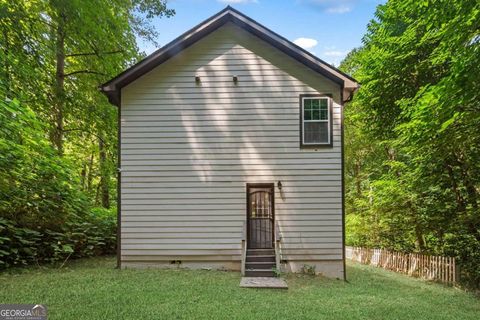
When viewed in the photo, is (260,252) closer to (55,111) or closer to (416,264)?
(416,264)

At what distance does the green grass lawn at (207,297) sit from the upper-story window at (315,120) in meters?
3.84

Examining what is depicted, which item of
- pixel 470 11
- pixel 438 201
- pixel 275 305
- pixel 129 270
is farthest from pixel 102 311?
pixel 438 201

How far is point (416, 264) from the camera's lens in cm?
1182

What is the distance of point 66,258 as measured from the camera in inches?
387

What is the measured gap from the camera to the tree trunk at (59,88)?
40.6 ft

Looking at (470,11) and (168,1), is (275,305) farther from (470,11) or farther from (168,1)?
(168,1)

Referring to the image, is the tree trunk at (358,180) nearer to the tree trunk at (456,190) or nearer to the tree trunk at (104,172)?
the tree trunk at (456,190)

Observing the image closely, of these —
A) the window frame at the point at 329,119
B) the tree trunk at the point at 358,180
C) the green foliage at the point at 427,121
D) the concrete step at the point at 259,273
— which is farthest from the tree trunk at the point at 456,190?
the tree trunk at the point at 358,180

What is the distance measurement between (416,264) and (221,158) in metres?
Result: 8.10

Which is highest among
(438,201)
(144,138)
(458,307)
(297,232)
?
(144,138)

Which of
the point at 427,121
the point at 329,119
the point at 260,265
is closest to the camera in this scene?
the point at 427,121

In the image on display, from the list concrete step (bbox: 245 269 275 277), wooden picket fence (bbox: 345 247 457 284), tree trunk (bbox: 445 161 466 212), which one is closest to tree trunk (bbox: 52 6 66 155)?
concrete step (bbox: 245 269 275 277)

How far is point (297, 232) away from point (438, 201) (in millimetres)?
6693

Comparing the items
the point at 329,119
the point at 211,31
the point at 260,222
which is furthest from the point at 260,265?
the point at 211,31
